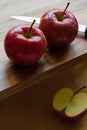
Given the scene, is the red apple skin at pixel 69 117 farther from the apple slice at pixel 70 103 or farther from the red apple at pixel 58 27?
the red apple at pixel 58 27

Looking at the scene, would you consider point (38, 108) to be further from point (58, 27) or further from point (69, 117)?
point (58, 27)

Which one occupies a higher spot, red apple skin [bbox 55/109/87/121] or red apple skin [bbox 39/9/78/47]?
red apple skin [bbox 39/9/78/47]

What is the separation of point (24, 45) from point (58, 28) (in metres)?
0.09

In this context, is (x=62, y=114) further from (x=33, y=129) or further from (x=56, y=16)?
Result: (x=56, y=16)

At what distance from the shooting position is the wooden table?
0.72m

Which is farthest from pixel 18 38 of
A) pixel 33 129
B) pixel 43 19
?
pixel 33 129

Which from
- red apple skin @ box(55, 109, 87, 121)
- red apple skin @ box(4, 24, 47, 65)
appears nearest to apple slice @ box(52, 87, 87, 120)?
Answer: red apple skin @ box(55, 109, 87, 121)

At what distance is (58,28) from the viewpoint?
2.36 ft

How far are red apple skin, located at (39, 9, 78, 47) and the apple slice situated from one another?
0.11 metres

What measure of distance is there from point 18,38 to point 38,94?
172mm

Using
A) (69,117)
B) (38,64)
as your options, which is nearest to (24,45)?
(38,64)

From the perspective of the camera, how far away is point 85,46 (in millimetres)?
795

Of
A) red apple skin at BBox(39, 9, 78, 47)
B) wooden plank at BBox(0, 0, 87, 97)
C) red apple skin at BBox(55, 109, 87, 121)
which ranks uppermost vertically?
red apple skin at BBox(39, 9, 78, 47)

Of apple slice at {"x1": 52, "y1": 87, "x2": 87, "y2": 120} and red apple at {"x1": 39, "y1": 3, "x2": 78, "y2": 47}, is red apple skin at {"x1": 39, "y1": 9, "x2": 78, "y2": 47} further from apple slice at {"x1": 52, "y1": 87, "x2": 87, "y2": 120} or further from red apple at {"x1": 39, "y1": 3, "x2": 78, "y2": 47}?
apple slice at {"x1": 52, "y1": 87, "x2": 87, "y2": 120}
